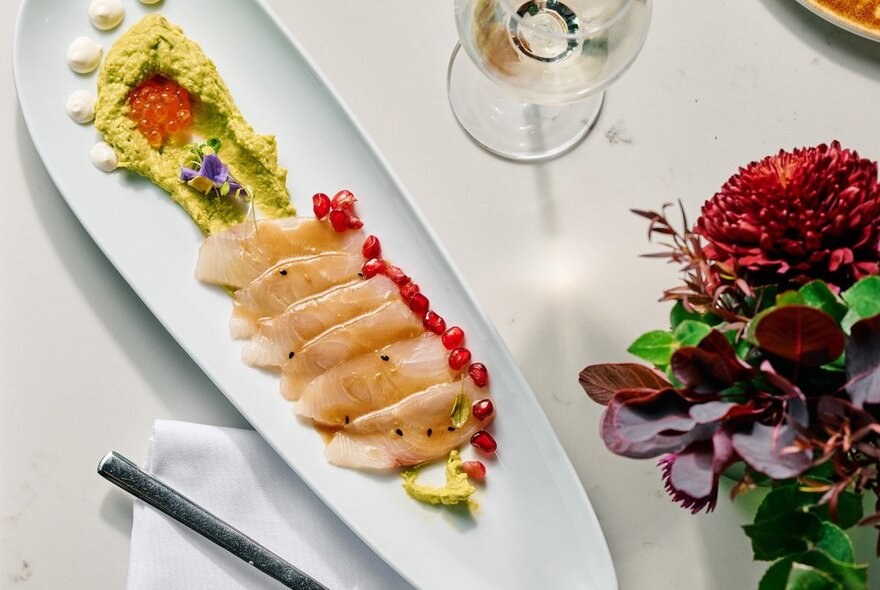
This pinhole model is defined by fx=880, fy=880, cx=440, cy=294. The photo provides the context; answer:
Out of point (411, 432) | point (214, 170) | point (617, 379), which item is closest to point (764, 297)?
point (617, 379)

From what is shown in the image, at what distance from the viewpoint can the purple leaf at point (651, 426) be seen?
0.88 meters

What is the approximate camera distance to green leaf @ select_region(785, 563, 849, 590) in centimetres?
87

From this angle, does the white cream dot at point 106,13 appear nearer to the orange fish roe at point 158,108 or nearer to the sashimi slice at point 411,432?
the orange fish roe at point 158,108

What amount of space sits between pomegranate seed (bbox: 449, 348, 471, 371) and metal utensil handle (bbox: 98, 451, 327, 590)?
452mm

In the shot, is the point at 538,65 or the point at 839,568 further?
the point at 538,65

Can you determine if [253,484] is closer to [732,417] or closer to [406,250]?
[406,250]

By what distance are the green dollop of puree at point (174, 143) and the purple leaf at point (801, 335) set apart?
0.94 m

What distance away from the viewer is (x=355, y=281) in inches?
61.3

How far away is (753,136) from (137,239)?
1.14 metres

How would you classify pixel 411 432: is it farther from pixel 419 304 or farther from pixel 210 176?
pixel 210 176

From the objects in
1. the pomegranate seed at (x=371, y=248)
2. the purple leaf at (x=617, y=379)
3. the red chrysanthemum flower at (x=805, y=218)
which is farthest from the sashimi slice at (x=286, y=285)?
the red chrysanthemum flower at (x=805, y=218)

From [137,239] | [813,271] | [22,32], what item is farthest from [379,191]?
[813,271]

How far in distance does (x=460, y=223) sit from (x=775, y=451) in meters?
0.88

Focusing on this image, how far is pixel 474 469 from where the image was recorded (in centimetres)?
149
